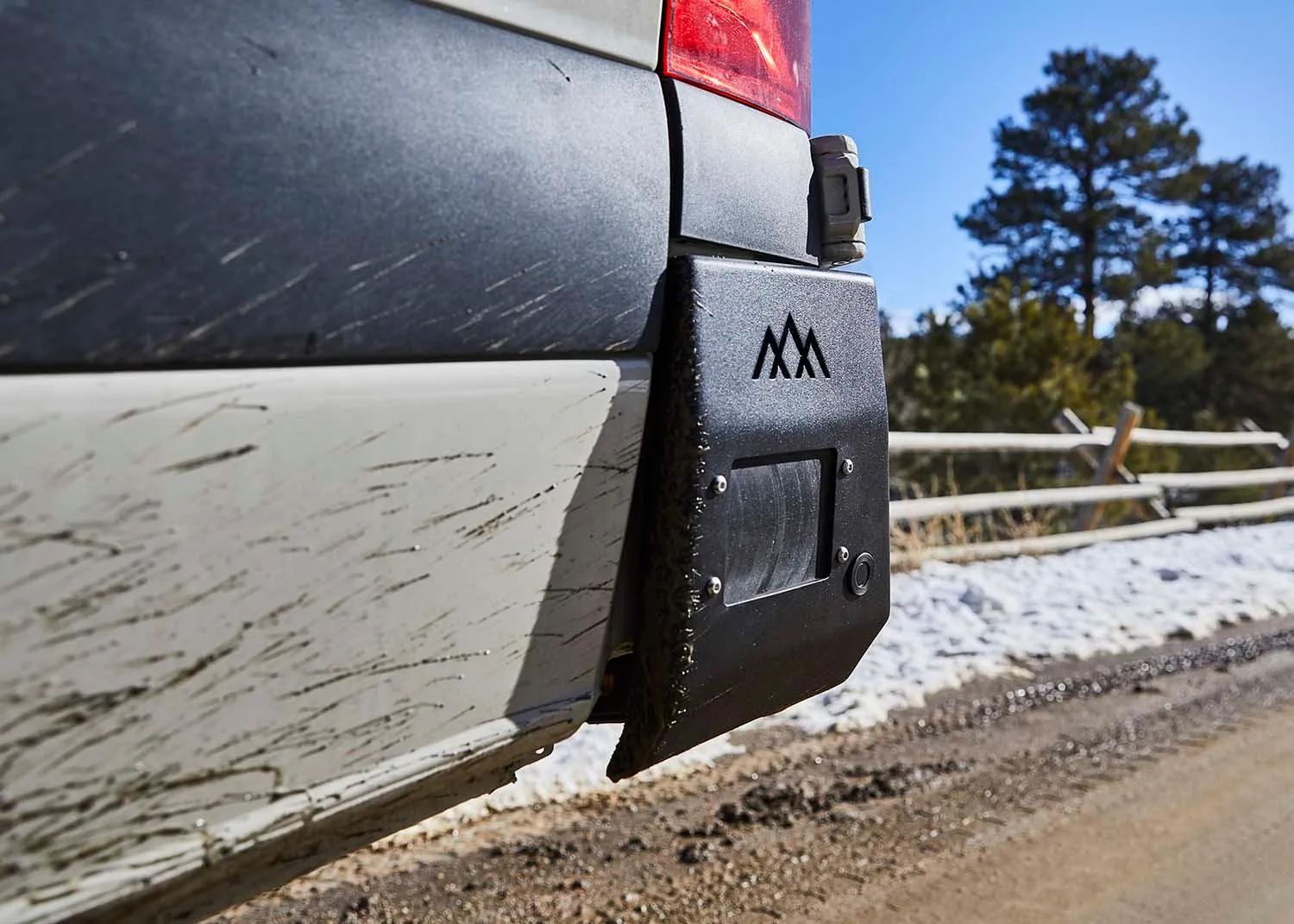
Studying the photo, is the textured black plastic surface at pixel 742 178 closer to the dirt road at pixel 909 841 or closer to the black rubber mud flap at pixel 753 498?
the black rubber mud flap at pixel 753 498

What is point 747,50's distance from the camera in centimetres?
125

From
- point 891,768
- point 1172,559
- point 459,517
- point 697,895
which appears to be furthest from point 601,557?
point 1172,559

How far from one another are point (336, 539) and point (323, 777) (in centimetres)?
21

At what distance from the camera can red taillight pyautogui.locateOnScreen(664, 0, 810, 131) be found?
1171 millimetres

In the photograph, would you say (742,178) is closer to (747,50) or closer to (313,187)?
(747,50)

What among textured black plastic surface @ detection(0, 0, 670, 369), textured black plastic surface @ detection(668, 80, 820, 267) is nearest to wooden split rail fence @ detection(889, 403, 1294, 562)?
textured black plastic surface @ detection(668, 80, 820, 267)

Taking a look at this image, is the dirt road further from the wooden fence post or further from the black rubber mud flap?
the wooden fence post

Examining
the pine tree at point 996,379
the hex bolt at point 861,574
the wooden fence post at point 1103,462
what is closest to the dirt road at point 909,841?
the hex bolt at point 861,574

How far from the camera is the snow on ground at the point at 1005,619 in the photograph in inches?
109

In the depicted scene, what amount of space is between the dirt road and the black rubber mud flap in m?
0.87

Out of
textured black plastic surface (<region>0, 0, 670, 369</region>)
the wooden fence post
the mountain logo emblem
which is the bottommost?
the wooden fence post

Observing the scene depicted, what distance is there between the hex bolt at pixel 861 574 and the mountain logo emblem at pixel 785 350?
0.83 ft

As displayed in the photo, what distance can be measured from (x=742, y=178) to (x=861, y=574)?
53 cm

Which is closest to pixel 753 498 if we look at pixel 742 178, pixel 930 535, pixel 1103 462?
pixel 742 178
